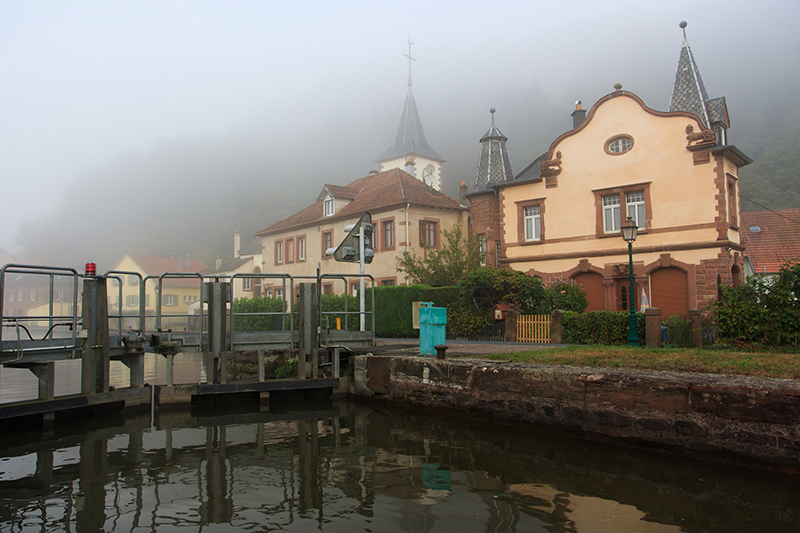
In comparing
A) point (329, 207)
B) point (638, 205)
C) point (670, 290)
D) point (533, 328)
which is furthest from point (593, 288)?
point (329, 207)

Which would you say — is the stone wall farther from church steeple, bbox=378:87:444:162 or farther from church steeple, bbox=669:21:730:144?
church steeple, bbox=378:87:444:162

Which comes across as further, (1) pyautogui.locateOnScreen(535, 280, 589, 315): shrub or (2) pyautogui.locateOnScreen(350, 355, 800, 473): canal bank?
(1) pyautogui.locateOnScreen(535, 280, 589, 315): shrub

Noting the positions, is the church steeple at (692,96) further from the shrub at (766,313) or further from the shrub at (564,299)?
the shrub at (766,313)

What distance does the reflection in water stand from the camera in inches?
249

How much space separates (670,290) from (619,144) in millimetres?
6810

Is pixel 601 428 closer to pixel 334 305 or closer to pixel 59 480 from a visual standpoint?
pixel 59 480

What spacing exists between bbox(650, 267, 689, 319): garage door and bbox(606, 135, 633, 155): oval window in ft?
18.1

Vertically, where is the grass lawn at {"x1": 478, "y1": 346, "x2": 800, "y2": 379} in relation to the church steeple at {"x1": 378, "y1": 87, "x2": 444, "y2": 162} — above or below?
below

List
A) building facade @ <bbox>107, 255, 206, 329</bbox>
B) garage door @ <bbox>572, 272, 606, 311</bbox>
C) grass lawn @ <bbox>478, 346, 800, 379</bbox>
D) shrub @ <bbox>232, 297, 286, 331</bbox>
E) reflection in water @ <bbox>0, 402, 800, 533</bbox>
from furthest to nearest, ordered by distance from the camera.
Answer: building facade @ <bbox>107, 255, 206, 329</bbox> < shrub @ <bbox>232, 297, 286, 331</bbox> < garage door @ <bbox>572, 272, 606, 311</bbox> < grass lawn @ <bbox>478, 346, 800, 379</bbox> < reflection in water @ <bbox>0, 402, 800, 533</bbox>

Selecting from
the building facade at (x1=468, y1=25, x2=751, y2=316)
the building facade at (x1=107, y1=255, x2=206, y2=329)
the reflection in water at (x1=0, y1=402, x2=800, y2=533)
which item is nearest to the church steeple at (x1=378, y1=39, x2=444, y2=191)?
the building facade at (x1=107, y1=255, x2=206, y2=329)

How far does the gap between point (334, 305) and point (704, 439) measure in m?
23.1

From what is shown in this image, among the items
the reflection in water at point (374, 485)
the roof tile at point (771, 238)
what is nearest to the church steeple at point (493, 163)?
the roof tile at point (771, 238)

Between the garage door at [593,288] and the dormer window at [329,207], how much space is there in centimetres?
1780

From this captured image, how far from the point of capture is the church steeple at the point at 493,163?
1361 inches
